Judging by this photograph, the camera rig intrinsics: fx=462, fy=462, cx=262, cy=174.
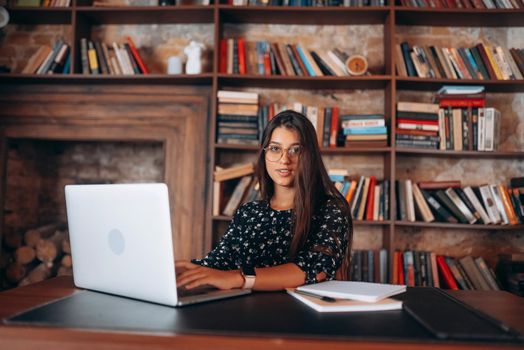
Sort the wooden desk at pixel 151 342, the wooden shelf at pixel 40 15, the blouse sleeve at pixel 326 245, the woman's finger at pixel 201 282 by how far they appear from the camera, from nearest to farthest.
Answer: the wooden desk at pixel 151 342, the woman's finger at pixel 201 282, the blouse sleeve at pixel 326 245, the wooden shelf at pixel 40 15

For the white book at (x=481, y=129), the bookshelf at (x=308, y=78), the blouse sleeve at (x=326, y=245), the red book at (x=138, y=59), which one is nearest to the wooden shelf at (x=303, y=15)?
the bookshelf at (x=308, y=78)

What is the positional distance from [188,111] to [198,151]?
279 mm

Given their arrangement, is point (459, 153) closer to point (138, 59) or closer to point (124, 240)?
point (138, 59)

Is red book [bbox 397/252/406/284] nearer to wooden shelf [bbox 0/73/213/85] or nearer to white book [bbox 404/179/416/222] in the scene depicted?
white book [bbox 404/179/416/222]

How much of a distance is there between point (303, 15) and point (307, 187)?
5.45 feet

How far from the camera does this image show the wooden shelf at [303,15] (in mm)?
2914

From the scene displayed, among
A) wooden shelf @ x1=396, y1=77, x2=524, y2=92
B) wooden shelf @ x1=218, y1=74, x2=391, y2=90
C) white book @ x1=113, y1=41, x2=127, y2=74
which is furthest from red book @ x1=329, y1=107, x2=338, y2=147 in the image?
white book @ x1=113, y1=41, x2=127, y2=74

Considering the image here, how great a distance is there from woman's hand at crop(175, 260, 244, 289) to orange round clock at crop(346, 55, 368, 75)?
2019 millimetres

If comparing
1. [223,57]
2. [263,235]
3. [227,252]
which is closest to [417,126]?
[223,57]

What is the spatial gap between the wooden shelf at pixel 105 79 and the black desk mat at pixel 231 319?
2.01 m

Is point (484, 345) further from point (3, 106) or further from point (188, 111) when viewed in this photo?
point (3, 106)

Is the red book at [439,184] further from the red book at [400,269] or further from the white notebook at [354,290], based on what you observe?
the white notebook at [354,290]

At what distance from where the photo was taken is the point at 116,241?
3.67ft

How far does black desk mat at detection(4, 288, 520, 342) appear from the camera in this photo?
87 cm
